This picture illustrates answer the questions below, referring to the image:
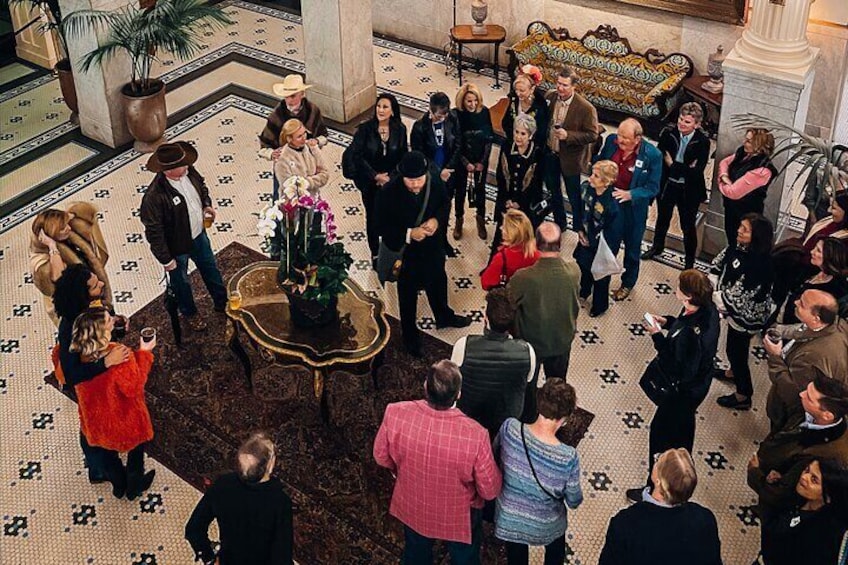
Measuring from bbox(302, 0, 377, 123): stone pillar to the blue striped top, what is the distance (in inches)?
242

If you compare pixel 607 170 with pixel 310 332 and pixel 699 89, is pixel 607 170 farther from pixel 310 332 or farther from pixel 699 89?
pixel 699 89

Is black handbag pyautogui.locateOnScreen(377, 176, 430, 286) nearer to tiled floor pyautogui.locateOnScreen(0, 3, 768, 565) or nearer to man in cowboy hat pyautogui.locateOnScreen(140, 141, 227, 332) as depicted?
tiled floor pyautogui.locateOnScreen(0, 3, 768, 565)

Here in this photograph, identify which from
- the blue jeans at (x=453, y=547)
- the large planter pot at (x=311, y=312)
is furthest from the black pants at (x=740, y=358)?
the large planter pot at (x=311, y=312)

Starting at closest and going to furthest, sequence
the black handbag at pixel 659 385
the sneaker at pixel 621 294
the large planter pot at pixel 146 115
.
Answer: the black handbag at pixel 659 385, the sneaker at pixel 621 294, the large planter pot at pixel 146 115

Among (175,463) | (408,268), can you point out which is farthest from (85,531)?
A: (408,268)

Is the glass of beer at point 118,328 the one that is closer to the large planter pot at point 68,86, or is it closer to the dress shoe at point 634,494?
the dress shoe at point 634,494

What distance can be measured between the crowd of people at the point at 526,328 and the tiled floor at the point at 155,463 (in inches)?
7.6

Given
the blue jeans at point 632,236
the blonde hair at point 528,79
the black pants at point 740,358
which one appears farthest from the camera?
the blonde hair at point 528,79

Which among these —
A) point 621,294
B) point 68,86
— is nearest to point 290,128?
point 621,294

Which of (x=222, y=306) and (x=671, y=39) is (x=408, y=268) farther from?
(x=671, y=39)

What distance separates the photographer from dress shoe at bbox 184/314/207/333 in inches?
276

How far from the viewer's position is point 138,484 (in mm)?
5734

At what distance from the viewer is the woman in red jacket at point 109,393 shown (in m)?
4.91

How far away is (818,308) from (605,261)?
1995 millimetres
